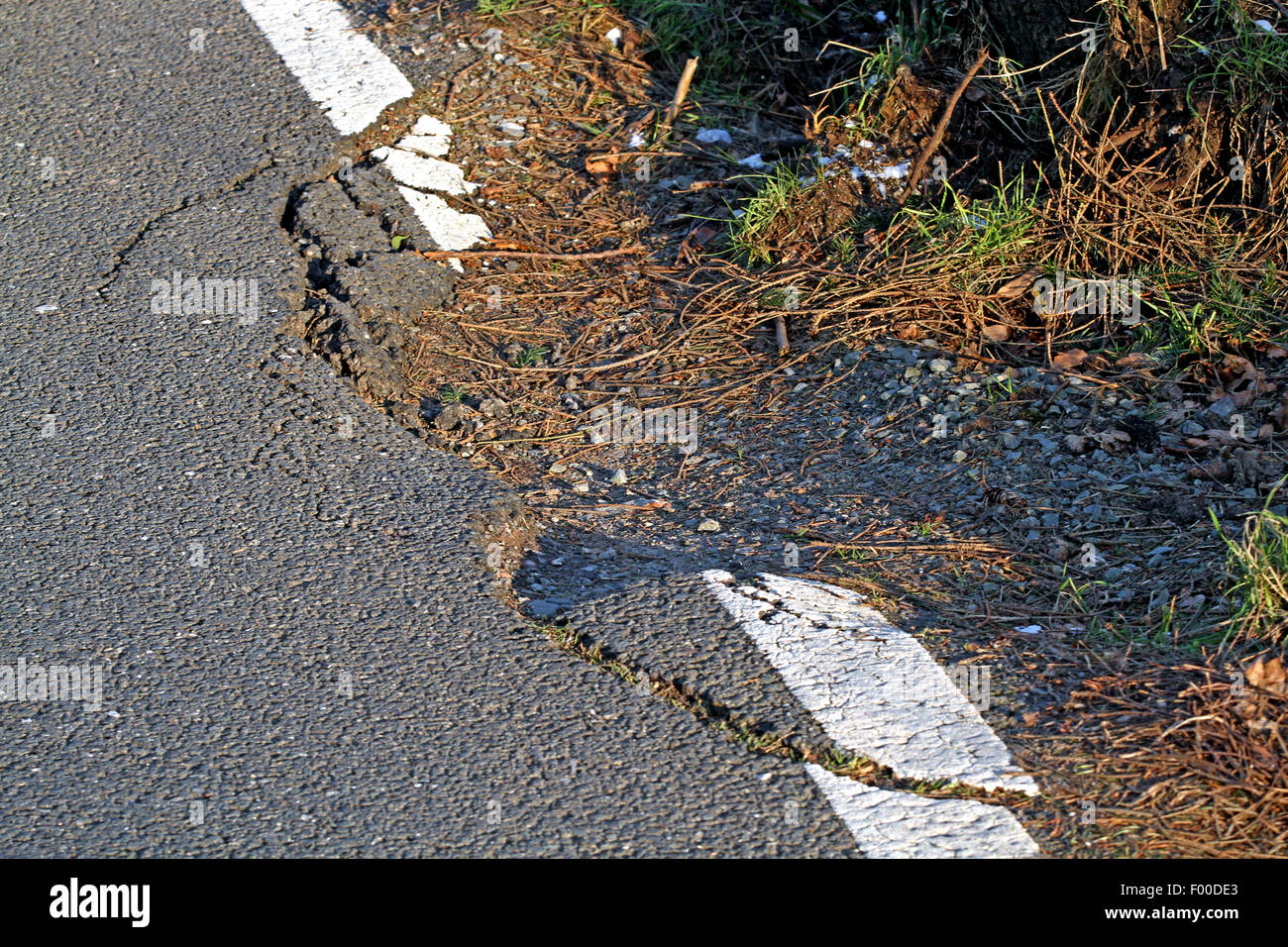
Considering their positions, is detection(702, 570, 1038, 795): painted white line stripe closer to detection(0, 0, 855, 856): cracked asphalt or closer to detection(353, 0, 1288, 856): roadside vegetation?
detection(353, 0, 1288, 856): roadside vegetation

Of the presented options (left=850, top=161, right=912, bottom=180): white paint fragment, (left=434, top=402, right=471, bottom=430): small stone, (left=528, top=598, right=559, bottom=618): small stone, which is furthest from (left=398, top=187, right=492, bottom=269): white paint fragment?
(left=528, top=598, right=559, bottom=618): small stone

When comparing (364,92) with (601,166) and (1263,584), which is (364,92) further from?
(1263,584)

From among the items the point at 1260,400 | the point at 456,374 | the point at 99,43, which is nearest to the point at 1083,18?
the point at 1260,400

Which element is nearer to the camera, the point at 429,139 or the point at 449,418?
the point at 449,418

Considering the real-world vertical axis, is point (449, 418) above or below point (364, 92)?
below

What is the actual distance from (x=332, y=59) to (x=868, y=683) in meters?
3.98

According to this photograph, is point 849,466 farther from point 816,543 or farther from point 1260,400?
point 1260,400

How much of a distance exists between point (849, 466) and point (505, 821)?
1.72 metres

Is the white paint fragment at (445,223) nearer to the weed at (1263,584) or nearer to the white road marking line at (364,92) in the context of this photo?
the white road marking line at (364,92)

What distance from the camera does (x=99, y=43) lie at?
542 centimetres

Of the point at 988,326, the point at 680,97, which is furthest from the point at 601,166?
the point at 988,326

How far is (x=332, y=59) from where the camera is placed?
5.39 m

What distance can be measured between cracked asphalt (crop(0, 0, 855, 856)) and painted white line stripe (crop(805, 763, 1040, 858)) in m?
0.06

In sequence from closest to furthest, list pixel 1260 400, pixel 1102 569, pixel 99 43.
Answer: pixel 1102 569, pixel 1260 400, pixel 99 43
